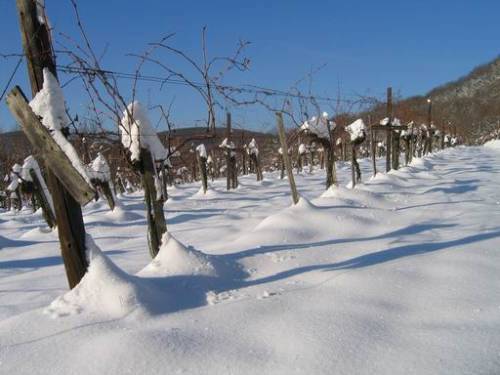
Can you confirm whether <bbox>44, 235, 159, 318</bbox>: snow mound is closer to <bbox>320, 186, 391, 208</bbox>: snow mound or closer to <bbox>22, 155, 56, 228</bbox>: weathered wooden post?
<bbox>320, 186, 391, 208</bbox>: snow mound

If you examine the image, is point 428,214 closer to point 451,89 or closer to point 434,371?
point 434,371

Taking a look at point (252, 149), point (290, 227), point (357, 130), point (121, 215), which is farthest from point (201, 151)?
point (290, 227)

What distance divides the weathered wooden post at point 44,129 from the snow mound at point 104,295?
0.50ft

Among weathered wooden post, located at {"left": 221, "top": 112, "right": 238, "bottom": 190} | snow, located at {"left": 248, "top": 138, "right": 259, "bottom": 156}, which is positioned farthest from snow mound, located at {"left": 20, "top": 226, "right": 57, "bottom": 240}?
snow, located at {"left": 248, "top": 138, "right": 259, "bottom": 156}

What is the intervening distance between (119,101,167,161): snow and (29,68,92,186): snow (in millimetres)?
1191

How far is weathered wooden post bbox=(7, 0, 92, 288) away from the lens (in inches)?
112

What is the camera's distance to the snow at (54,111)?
111 inches

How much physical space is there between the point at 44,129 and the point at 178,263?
5.27 ft

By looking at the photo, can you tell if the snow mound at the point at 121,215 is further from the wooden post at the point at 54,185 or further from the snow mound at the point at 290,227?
the wooden post at the point at 54,185

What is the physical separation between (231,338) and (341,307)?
2.88 feet

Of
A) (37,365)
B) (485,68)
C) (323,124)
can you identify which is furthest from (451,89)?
(37,365)

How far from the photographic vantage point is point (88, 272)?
3061 mm

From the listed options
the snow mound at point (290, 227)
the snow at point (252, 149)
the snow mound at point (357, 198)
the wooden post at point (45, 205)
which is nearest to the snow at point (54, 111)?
the snow mound at point (290, 227)

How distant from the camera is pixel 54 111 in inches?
115
